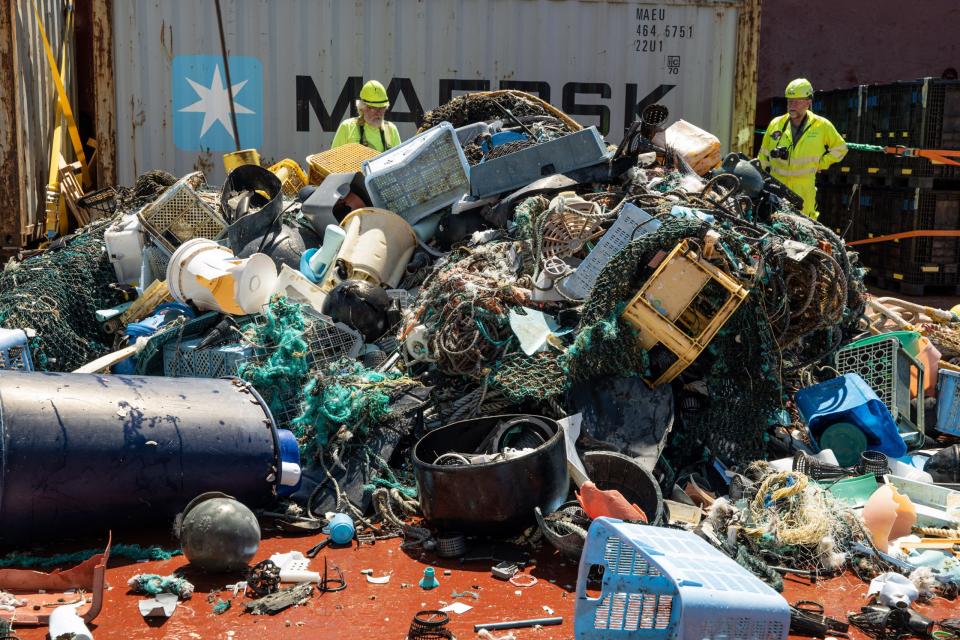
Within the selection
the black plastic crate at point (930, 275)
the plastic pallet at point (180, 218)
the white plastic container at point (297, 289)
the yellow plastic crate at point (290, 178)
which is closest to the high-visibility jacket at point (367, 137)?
the yellow plastic crate at point (290, 178)

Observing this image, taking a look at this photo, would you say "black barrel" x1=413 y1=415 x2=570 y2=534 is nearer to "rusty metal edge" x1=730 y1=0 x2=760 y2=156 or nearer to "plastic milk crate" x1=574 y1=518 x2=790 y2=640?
"plastic milk crate" x1=574 y1=518 x2=790 y2=640

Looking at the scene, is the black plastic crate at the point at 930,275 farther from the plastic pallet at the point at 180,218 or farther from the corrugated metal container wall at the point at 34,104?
the corrugated metal container wall at the point at 34,104

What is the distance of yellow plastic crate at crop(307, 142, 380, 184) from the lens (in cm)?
782

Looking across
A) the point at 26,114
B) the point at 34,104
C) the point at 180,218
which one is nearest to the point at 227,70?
the point at 34,104

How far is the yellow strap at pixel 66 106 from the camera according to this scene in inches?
349

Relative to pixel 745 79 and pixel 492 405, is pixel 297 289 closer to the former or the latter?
pixel 492 405

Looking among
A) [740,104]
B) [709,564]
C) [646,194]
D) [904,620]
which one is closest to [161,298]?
[646,194]

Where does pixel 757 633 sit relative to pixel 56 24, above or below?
below

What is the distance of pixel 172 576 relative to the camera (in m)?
4.16

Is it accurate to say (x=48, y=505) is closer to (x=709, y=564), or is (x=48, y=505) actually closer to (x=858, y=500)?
(x=709, y=564)

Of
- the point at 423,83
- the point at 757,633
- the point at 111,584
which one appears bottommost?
the point at 111,584

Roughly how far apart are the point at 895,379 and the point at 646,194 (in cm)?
178

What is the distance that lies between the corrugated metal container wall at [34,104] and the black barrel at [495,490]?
5069mm

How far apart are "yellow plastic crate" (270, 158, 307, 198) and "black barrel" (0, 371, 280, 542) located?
3436mm
